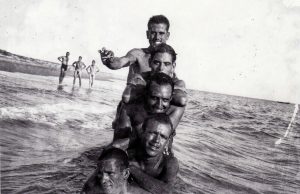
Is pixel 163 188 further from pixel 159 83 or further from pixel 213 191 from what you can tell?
pixel 213 191

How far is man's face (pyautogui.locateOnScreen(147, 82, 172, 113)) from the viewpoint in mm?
3646

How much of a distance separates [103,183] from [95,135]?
5828mm

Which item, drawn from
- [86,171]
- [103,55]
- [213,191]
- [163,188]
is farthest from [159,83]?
[213,191]

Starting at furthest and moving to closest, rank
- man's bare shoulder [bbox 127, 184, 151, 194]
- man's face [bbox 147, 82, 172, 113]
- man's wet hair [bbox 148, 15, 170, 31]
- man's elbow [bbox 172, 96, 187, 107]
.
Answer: man's wet hair [bbox 148, 15, 170, 31] < man's elbow [bbox 172, 96, 187, 107] < man's face [bbox 147, 82, 172, 113] < man's bare shoulder [bbox 127, 184, 151, 194]

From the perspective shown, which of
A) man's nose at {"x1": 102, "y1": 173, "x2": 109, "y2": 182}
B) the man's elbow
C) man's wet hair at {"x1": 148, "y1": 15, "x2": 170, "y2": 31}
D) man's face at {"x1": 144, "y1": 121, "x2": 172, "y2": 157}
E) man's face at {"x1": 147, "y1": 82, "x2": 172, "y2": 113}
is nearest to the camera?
man's nose at {"x1": 102, "y1": 173, "x2": 109, "y2": 182}

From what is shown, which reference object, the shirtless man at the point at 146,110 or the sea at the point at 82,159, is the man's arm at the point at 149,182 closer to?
the shirtless man at the point at 146,110

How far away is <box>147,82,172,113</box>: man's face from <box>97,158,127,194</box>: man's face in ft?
3.03

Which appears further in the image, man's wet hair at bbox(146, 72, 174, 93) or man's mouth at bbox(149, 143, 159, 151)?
man's wet hair at bbox(146, 72, 174, 93)

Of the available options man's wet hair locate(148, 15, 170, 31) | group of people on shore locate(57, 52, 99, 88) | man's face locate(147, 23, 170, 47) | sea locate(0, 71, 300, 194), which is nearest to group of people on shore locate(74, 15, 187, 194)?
man's face locate(147, 23, 170, 47)

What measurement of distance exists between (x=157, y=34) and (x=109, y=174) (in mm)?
2456

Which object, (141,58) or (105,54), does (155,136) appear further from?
(141,58)

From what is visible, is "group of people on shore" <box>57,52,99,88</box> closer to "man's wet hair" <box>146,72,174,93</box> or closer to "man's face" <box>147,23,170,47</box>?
"man's face" <box>147,23,170,47</box>

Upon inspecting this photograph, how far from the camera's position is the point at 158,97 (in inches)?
144

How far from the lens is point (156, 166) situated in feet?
12.0
